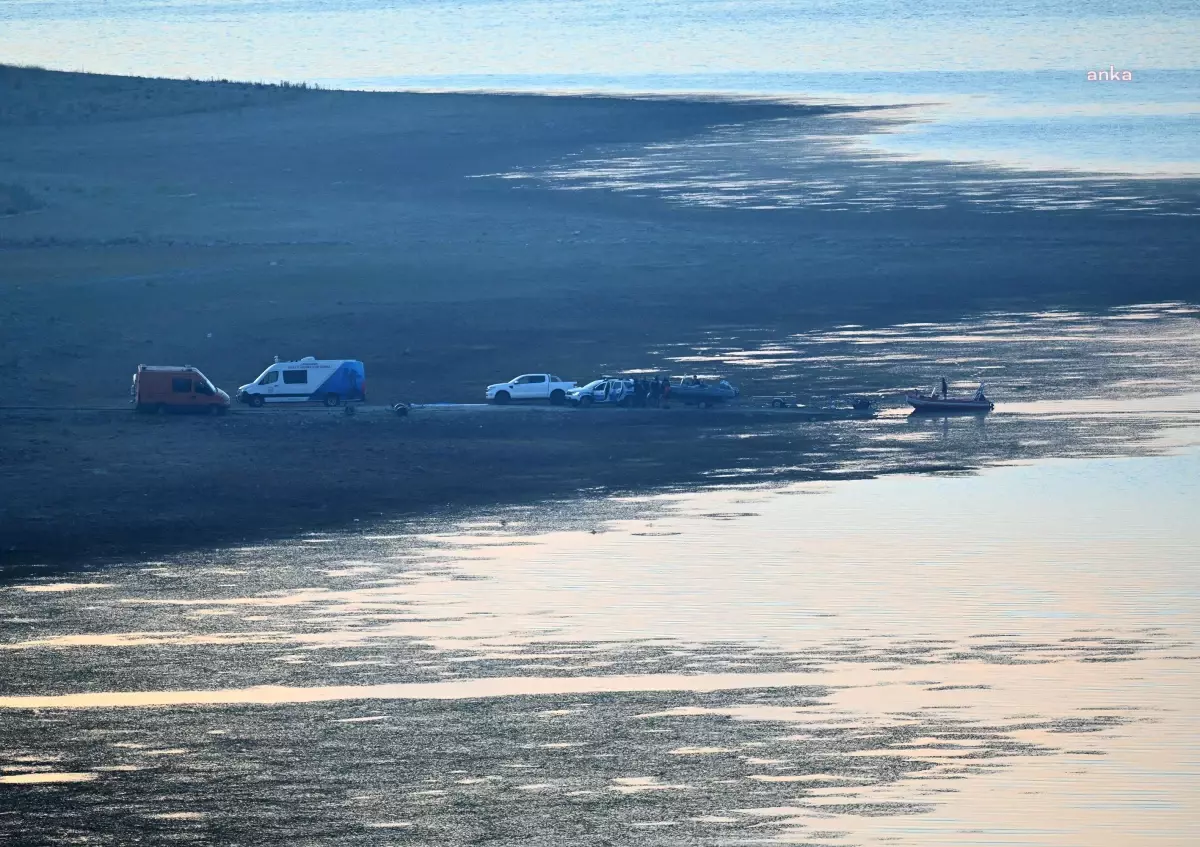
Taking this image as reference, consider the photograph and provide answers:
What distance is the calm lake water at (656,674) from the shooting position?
103ft

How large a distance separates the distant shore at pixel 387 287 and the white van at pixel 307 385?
1799 mm

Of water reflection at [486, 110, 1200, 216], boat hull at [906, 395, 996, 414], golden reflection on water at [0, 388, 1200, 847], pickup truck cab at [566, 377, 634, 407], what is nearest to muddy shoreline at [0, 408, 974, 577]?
pickup truck cab at [566, 377, 634, 407]

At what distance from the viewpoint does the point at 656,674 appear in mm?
37812

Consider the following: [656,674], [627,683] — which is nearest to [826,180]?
[656,674]

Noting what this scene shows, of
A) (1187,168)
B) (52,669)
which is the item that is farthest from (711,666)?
(1187,168)

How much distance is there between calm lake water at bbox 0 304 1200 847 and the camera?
3127 centimetres

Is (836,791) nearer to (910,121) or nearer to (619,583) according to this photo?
(619,583)

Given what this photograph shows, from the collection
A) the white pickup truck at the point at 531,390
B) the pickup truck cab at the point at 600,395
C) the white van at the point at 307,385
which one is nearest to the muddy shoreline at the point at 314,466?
the pickup truck cab at the point at 600,395

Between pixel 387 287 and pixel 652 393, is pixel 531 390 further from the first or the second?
pixel 387 287

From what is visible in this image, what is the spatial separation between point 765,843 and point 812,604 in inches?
508

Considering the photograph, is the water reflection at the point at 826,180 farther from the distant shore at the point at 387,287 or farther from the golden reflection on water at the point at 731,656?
the golden reflection on water at the point at 731,656

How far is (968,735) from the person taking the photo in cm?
3450

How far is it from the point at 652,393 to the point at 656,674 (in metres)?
28.7

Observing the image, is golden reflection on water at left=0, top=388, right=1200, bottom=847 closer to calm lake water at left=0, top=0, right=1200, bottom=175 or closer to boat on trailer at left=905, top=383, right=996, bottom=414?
boat on trailer at left=905, top=383, right=996, bottom=414
